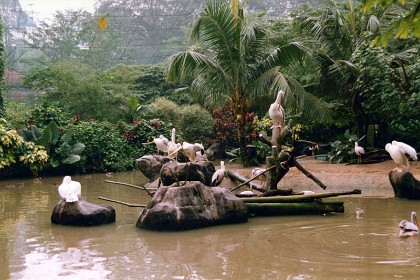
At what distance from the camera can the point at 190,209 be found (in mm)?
7500

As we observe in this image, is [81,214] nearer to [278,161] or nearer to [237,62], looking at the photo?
[278,161]

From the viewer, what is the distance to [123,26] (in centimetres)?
4547

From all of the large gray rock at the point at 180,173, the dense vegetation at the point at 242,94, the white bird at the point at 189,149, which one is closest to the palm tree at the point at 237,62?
the dense vegetation at the point at 242,94

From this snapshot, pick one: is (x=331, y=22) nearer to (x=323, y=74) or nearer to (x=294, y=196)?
(x=323, y=74)

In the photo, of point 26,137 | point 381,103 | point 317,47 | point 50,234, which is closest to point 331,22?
point 317,47

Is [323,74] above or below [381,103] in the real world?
above

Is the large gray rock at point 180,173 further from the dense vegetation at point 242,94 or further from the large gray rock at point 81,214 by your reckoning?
the dense vegetation at point 242,94

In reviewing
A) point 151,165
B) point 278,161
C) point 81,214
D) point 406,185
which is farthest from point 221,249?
point 151,165

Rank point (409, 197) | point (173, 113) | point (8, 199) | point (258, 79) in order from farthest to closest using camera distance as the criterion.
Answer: point (173, 113)
point (258, 79)
point (8, 199)
point (409, 197)

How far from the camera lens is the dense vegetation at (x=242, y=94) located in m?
13.7

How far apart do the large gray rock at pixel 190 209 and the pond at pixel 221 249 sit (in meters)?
0.15

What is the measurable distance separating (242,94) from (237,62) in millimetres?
903

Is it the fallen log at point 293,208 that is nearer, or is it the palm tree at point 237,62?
the fallen log at point 293,208

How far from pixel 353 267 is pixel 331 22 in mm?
11958
